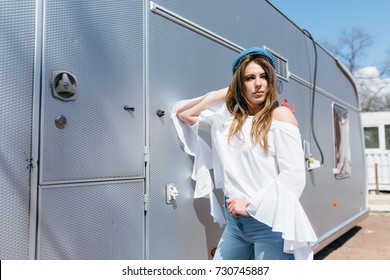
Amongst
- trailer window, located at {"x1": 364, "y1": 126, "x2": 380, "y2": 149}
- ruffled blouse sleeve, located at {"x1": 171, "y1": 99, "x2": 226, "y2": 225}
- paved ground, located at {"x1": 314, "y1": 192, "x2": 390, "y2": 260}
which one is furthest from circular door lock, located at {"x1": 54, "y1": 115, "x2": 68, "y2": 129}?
trailer window, located at {"x1": 364, "y1": 126, "x2": 380, "y2": 149}

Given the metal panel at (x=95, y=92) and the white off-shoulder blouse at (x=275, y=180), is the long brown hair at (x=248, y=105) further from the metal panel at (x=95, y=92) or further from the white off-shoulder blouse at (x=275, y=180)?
the metal panel at (x=95, y=92)

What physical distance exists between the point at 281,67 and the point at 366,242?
8.96 ft

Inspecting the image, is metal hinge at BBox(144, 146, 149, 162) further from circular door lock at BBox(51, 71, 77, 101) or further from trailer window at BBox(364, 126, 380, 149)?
trailer window at BBox(364, 126, 380, 149)

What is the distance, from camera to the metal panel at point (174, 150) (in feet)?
5.41

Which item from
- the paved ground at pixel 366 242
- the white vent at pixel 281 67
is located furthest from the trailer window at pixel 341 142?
the white vent at pixel 281 67

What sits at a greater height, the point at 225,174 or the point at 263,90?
the point at 263,90

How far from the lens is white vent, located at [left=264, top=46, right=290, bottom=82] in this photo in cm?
285

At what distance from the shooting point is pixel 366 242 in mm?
4348

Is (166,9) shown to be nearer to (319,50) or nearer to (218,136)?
(218,136)

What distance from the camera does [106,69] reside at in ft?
4.75

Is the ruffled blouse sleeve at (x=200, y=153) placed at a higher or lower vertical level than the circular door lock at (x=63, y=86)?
lower

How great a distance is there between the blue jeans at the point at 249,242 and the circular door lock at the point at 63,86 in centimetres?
80
